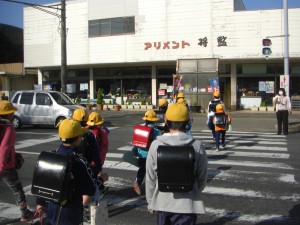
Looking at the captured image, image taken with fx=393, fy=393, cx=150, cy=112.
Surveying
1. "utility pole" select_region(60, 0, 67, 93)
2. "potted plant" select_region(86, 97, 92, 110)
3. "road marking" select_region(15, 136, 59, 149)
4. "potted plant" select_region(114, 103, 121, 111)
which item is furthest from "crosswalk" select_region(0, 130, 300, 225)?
"potted plant" select_region(86, 97, 92, 110)

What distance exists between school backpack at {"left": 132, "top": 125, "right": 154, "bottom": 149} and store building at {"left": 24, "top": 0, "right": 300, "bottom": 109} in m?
20.7

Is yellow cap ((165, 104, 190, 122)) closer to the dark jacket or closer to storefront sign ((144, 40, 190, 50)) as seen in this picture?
the dark jacket

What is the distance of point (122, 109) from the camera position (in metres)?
31.6

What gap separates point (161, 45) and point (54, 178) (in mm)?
25956

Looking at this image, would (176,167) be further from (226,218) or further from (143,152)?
(143,152)

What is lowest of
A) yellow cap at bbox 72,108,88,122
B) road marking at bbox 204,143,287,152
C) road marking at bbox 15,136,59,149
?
road marking at bbox 204,143,287,152

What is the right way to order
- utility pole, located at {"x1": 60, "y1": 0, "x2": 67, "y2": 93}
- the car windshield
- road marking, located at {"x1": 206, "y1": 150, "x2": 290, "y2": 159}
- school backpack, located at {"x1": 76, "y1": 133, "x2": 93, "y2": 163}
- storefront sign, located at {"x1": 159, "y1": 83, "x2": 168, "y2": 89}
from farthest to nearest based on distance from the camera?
storefront sign, located at {"x1": 159, "y1": 83, "x2": 168, "y2": 89}, utility pole, located at {"x1": 60, "y1": 0, "x2": 67, "y2": 93}, the car windshield, road marking, located at {"x1": 206, "y1": 150, "x2": 290, "y2": 159}, school backpack, located at {"x1": 76, "y1": 133, "x2": 93, "y2": 163}

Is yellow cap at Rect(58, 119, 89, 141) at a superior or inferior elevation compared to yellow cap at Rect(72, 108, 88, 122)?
inferior

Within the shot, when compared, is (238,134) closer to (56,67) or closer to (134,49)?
(134,49)

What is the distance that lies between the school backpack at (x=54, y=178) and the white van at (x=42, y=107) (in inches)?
526

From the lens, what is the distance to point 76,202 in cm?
355

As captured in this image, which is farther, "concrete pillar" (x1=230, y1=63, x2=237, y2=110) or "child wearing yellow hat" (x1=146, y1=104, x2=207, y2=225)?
"concrete pillar" (x1=230, y1=63, x2=237, y2=110)

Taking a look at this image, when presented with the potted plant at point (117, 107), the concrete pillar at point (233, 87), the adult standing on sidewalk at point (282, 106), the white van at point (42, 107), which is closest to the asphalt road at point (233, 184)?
the adult standing on sidewalk at point (282, 106)

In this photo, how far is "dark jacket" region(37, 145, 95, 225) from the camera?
138 inches
